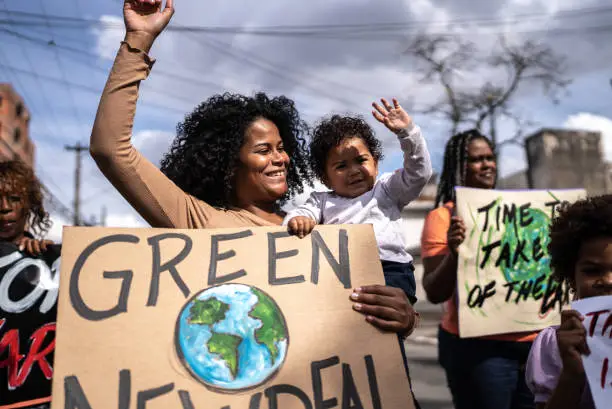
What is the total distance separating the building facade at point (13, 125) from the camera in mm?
32562

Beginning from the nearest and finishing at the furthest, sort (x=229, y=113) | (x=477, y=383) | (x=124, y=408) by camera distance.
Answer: (x=124, y=408), (x=229, y=113), (x=477, y=383)

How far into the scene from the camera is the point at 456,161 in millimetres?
2965

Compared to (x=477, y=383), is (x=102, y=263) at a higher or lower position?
higher

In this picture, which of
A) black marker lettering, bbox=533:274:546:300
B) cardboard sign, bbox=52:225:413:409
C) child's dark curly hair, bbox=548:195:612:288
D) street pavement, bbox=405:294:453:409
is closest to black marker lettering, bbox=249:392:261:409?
cardboard sign, bbox=52:225:413:409

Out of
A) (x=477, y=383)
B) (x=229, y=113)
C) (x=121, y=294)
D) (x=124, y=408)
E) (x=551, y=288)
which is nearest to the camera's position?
(x=124, y=408)

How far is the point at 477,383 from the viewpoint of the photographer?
2412 mm

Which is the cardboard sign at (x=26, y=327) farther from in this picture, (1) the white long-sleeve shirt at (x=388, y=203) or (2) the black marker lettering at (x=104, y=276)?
(1) the white long-sleeve shirt at (x=388, y=203)

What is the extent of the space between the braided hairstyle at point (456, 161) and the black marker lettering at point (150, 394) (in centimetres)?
191

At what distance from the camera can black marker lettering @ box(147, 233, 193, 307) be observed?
4.88 feet

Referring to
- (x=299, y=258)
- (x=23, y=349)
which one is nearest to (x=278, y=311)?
(x=299, y=258)

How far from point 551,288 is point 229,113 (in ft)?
5.62

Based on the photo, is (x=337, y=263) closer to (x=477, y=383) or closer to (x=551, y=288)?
(x=477, y=383)

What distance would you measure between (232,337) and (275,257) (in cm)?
26

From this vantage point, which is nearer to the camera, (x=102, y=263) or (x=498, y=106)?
(x=102, y=263)
